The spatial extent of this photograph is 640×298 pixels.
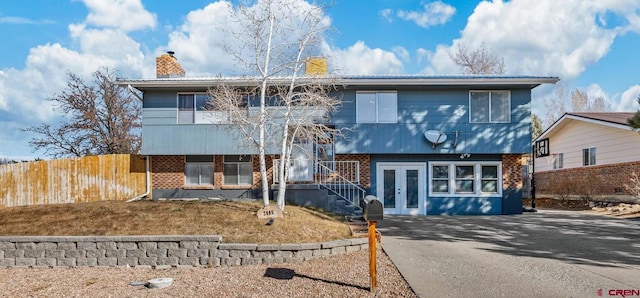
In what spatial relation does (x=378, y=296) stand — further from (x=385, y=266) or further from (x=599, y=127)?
(x=599, y=127)

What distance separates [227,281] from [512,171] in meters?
12.7

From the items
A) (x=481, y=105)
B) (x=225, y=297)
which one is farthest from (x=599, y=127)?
(x=225, y=297)

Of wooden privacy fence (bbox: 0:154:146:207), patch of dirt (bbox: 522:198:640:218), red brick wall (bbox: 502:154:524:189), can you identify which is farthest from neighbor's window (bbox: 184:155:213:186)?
patch of dirt (bbox: 522:198:640:218)

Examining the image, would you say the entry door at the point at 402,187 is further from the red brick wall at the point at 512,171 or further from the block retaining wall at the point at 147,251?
the block retaining wall at the point at 147,251

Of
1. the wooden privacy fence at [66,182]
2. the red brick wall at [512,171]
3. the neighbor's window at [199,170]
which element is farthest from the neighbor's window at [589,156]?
the wooden privacy fence at [66,182]

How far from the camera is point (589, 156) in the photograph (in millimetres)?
19562

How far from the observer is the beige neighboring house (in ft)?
54.4

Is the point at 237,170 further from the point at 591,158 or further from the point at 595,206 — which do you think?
the point at 591,158

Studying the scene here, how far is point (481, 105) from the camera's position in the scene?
15.4 metres

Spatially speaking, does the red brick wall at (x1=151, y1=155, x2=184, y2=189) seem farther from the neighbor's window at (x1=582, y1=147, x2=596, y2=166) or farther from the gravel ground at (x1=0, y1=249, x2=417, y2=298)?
the neighbor's window at (x1=582, y1=147, x2=596, y2=166)

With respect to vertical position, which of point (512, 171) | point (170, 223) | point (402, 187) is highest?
point (512, 171)

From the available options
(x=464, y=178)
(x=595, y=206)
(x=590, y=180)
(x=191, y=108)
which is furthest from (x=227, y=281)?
(x=590, y=180)

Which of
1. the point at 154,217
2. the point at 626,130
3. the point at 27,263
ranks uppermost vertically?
the point at 626,130

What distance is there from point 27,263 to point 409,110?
12.1m
